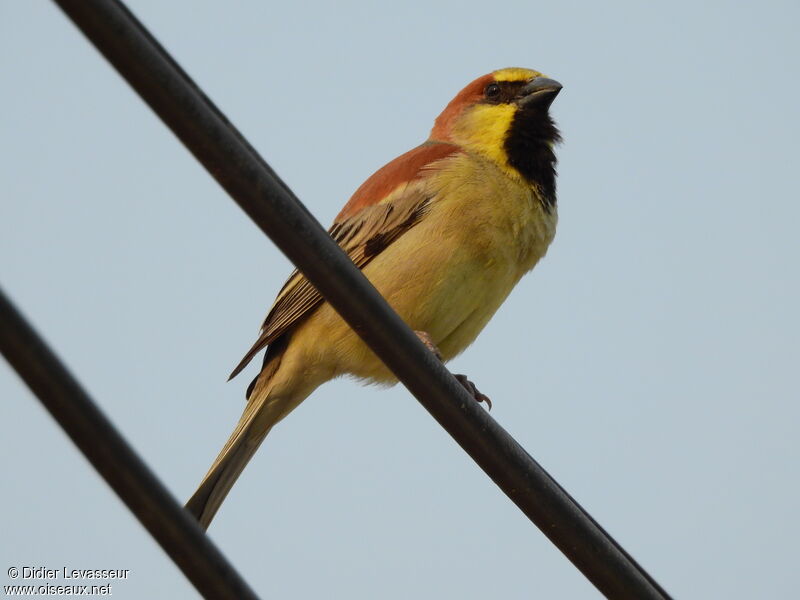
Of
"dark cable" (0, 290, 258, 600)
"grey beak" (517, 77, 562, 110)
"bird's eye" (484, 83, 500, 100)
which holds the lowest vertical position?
"dark cable" (0, 290, 258, 600)

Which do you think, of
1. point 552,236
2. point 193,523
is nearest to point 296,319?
point 552,236

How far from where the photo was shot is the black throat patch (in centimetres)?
534

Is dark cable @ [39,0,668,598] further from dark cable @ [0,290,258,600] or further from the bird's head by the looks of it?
the bird's head

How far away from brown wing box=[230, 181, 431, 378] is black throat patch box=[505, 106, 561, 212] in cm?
61

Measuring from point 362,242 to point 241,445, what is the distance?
3.82ft

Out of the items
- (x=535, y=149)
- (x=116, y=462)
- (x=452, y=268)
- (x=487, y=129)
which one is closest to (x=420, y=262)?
(x=452, y=268)

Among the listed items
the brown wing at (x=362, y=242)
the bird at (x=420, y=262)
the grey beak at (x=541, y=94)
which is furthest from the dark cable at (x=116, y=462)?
the grey beak at (x=541, y=94)

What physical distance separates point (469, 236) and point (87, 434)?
3269 millimetres

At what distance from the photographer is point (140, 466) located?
1.75 m

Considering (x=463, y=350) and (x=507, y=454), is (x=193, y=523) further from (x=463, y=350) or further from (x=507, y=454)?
(x=463, y=350)

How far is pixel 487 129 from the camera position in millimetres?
5738

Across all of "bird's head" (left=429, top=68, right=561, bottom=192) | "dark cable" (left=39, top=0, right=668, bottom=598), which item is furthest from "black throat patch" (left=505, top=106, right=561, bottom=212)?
"dark cable" (left=39, top=0, right=668, bottom=598)

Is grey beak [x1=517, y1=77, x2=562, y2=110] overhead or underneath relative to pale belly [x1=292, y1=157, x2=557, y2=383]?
overhead

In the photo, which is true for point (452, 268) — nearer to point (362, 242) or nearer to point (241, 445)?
point (362, 242)
